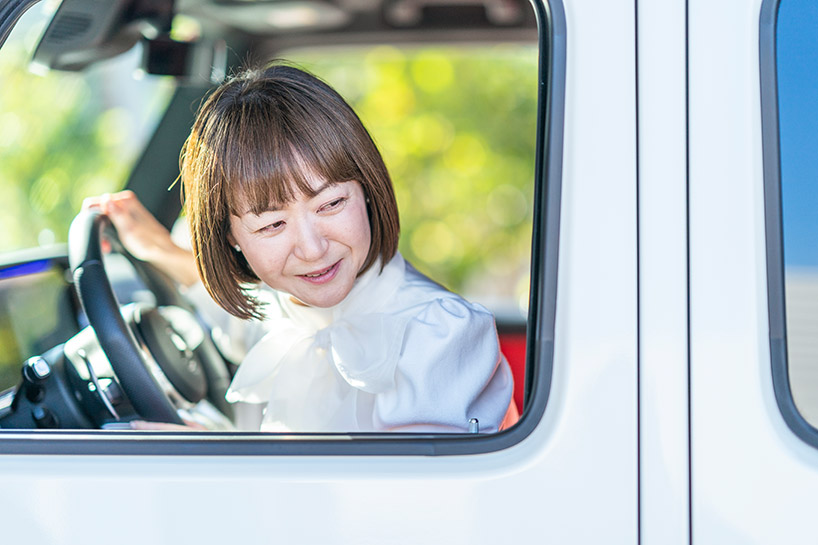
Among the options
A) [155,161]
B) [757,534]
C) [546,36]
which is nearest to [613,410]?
[757,534]

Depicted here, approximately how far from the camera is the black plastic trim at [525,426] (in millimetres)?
886

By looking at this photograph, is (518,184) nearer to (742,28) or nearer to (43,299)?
(43,299)

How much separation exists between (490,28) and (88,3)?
118 cm

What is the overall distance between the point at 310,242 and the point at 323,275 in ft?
0.27

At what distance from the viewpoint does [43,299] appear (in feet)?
5.27

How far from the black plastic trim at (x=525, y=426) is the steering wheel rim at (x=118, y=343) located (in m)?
0.31

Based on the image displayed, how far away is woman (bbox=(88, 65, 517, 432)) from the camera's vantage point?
1107mm

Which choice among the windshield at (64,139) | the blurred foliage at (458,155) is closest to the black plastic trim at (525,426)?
the windshield at (64,139)

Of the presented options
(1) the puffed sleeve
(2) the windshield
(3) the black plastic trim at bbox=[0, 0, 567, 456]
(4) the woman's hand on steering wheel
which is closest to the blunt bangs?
(1) the puffed sleeve

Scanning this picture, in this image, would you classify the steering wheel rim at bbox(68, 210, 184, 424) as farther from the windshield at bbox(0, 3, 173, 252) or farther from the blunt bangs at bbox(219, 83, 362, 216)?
the windshield at bbox(0, 3, 173, 252)

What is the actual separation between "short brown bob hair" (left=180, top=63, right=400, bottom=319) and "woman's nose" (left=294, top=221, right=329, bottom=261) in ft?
0.15

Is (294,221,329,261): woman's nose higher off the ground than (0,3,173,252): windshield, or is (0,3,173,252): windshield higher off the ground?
(0,3,173,252): windshield

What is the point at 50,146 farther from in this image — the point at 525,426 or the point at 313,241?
the point at 525,426

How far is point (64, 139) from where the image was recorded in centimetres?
462
